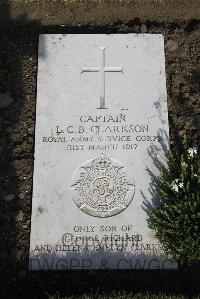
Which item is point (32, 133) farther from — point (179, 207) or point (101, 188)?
point (179, 207)

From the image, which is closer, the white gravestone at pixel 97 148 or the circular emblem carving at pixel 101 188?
the white gravestone at pixel 97 148

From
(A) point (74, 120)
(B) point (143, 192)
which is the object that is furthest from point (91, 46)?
(B) point (143, 192)

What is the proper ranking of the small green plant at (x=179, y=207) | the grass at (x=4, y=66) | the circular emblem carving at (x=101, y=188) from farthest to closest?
the grass at (x=4, y=66) < the circular emblem carving at (x=101, y=188) < the small green plant at (x=179, y=207)

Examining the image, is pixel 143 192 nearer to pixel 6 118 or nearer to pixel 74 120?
pixel 74 120

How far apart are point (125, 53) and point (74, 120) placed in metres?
1.03

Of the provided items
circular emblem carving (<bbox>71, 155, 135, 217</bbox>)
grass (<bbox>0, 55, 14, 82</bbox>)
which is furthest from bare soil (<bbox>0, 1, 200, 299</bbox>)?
circular emblem carving (<bbox>71, 155, 135, 217</bbox>)

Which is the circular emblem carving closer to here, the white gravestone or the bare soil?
the white gravestone

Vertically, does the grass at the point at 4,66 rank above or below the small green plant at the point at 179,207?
above

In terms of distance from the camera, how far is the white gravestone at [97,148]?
491 cm

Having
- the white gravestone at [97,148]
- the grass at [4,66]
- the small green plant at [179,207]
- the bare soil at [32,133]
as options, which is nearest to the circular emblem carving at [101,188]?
the white gravestone at [97,148]

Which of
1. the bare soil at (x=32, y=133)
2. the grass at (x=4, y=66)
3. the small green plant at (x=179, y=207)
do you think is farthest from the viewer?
the grass at (x=4, y=66)

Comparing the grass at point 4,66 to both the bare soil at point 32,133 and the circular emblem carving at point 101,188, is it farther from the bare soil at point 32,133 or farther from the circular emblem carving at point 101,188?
the circular emblem carving at point 101,188

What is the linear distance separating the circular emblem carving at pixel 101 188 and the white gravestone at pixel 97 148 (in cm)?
1

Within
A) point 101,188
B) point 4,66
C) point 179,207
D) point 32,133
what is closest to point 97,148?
point 101,188
